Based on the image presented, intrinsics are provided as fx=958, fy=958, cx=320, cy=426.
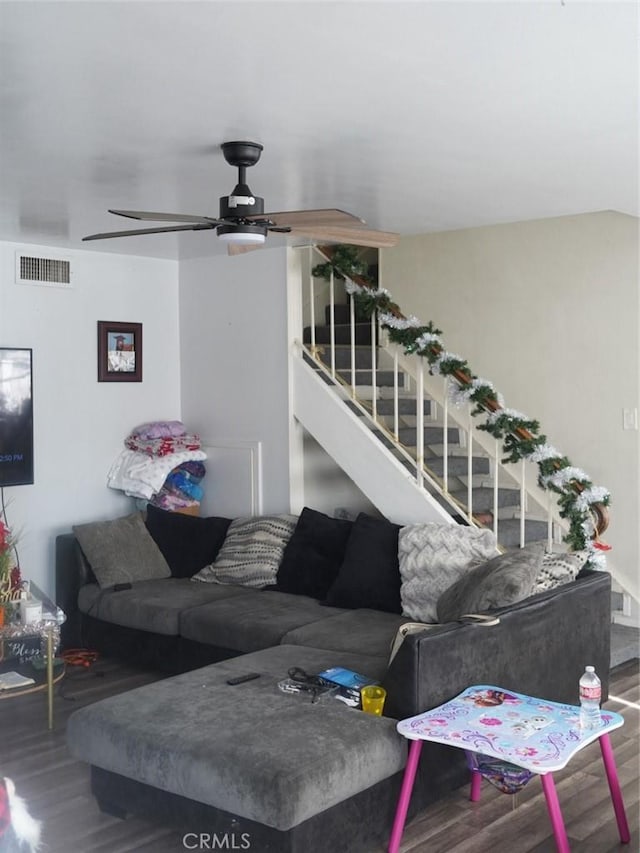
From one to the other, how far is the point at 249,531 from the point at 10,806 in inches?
151

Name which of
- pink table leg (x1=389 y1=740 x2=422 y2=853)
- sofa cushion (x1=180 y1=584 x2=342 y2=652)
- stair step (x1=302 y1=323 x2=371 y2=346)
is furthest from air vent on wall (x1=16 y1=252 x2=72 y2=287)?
pink table leg (x1=389 y1=740 x2=422 y2=853)

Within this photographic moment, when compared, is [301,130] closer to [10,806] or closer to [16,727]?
[10,806]

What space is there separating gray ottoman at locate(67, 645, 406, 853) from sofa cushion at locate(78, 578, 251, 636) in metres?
1.51

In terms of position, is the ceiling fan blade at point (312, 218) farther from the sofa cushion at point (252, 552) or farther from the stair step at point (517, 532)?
the stair step at point (517, 532)

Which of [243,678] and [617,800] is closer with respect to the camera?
[617,800]

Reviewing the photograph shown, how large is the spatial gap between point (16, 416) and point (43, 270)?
0.95 m

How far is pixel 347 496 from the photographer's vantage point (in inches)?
266

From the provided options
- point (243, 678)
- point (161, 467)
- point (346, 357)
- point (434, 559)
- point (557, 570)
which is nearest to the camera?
point (243, 678)

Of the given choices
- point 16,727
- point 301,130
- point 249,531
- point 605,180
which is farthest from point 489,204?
point 16,727

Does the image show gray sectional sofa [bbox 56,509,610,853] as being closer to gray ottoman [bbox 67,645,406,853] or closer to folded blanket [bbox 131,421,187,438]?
gray ottoman [bbox 67,645,406,853]

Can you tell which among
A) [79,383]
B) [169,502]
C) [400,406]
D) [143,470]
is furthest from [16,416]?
[400,406]

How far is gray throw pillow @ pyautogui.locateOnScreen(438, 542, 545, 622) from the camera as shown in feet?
13.2

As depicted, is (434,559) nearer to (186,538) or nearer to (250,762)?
(186,538)

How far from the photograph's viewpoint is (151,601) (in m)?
5.46
